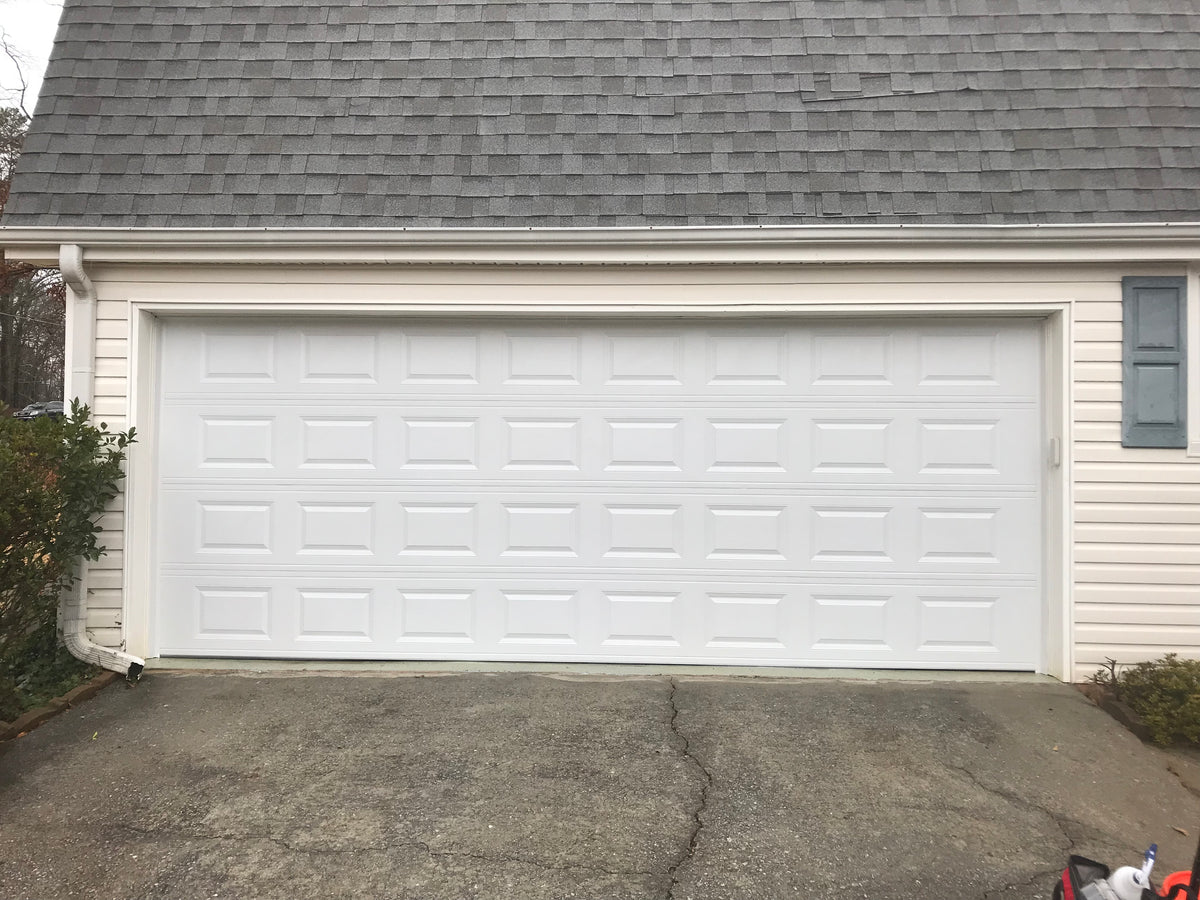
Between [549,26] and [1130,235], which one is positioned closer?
[1130,235]

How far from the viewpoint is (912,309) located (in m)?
4.14

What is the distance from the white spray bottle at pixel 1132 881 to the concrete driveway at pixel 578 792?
63 cm

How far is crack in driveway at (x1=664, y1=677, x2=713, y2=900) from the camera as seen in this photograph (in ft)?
8.12

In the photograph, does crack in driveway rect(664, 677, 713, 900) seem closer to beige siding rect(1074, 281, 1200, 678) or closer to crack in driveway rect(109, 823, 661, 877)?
crack in driveway rect(109, 823, 661, 877)

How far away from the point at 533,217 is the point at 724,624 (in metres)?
2.77

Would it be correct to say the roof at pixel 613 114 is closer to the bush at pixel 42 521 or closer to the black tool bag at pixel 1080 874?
the bush at pixel 42 521

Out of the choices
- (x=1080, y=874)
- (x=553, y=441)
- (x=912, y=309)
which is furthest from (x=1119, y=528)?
(x=553, y=441)

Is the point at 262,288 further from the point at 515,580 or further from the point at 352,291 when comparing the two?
the point at 515,580

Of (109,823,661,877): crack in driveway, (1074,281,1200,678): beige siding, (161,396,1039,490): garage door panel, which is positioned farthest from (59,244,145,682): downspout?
(1074,281,1200,678): beige siding

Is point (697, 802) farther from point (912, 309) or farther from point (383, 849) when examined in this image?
point (912, 309)

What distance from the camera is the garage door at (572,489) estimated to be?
168 inches

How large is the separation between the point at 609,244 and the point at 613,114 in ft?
3.37

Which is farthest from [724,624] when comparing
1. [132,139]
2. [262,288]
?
[132,139]

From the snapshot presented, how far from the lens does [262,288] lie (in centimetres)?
426
